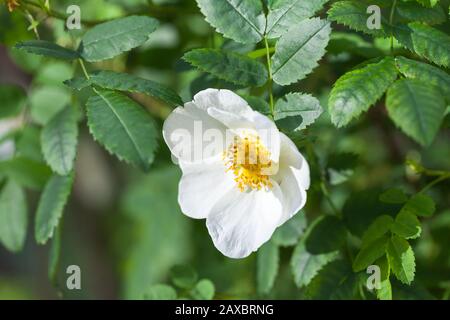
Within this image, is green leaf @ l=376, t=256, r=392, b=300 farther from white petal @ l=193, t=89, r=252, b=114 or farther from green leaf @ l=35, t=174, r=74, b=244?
green leaf @ l=35, t=174, r=74, b=244

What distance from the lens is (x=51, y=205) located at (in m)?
1.21

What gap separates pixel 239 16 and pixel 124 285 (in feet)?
3.71

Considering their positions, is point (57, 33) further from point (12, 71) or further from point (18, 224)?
point (12, 71)

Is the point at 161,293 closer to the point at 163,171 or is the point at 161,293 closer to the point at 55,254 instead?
the point at 55,254

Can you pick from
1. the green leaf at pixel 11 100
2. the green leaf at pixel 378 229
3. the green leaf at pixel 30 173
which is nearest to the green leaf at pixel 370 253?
the green leaf at pixel 378 229

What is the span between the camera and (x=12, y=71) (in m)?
2.22

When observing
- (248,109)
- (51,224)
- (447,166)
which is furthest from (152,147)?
(447,166)

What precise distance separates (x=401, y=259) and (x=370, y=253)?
0.18 ft

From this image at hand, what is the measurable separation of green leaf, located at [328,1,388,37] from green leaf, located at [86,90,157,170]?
271mm

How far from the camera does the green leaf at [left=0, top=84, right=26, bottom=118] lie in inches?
58.2

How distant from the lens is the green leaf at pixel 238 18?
0.99 metres

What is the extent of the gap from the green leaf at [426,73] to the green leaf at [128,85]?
0.29 metres

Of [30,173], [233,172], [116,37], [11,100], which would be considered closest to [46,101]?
[11,100]

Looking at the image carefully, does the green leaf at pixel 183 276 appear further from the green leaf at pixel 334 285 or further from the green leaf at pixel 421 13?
the green leaf at pixel 421 13
